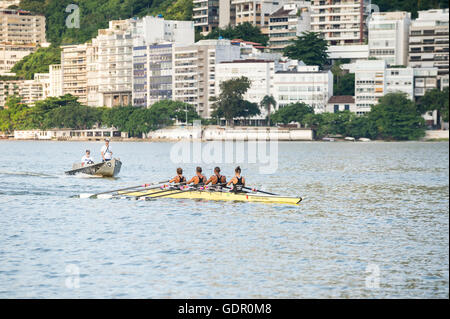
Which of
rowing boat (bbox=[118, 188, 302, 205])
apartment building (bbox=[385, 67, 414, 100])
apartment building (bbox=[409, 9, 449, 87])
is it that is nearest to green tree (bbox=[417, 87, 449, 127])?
apartment building (bbox=[385, 67, 414, 100])

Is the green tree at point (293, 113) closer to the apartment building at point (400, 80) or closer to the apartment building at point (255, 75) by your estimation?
the apartment building at point (255, 75)

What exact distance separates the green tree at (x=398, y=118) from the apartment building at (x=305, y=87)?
1773 cm

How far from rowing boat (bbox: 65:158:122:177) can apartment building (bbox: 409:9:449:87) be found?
13135 cm

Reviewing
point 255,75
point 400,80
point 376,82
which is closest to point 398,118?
point 400,80

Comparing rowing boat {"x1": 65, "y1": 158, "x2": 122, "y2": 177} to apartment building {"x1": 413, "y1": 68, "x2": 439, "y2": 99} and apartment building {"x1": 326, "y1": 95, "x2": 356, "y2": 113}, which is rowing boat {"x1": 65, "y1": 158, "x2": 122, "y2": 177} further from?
apartment building {"x1": 413, "y1": 68, "x2": 439, "y2": 99}

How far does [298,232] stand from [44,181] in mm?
33128

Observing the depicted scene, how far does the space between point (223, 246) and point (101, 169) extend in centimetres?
3218

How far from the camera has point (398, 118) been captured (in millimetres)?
168125

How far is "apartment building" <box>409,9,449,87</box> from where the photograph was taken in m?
188

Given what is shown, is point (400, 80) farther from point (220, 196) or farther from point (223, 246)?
point (223, 246)

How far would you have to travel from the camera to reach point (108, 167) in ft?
217
